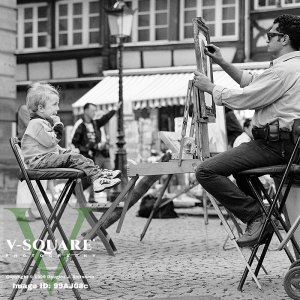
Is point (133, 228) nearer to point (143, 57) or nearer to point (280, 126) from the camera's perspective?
point (280, 126)

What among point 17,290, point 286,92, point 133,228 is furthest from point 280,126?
point 133,228

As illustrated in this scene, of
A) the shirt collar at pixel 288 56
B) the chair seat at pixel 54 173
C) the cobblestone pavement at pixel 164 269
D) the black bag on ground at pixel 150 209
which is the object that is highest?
the shirt collar at pixel 288 56

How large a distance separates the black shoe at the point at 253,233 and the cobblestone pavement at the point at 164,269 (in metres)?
0.32

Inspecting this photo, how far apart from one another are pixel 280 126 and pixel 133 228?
5.94 metres

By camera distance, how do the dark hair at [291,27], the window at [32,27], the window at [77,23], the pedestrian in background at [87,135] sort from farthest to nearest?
1. the window at [32,27]
2. the window at [77,23]
3. the pedestrian in background at [87,135]
4. the dark hair at [291,27]

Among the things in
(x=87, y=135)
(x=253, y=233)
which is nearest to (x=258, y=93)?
(x=253, y=233)

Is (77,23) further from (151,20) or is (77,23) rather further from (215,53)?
(215,53)

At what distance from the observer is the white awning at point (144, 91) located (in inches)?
881

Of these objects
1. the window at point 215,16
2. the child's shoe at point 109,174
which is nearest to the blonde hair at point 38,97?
the child's shoe at point 109,174

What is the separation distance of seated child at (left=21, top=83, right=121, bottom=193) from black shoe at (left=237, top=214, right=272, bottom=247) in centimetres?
88

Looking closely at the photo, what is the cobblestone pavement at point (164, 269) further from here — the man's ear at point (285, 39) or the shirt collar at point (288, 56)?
the man's ear at point (285, 39)

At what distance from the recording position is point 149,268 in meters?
7.22

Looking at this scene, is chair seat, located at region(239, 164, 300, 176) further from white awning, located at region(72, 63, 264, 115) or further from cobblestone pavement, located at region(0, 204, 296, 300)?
white awning, located at region(72, 63, 264, 115)

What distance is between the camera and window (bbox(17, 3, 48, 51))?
2833cm
